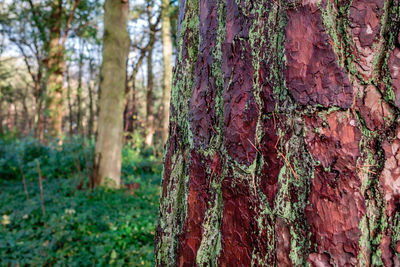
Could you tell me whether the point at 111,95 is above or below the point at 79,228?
above

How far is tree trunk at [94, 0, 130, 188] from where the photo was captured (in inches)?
228

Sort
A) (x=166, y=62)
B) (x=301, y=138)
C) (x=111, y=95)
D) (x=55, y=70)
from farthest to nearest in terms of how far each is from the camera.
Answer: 1. (x=55, y=70)
2. (x=166, y=62)
3. (x=111, y=95)
4. (x=301, y=138)

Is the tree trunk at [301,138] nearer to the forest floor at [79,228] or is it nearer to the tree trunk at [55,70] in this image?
the forest floor at [79,228]

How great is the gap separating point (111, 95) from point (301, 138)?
18.2 ft

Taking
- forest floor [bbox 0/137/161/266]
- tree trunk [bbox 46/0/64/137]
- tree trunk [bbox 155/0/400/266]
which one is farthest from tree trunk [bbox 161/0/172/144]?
tree trunk [bbox 155/0/400/266]

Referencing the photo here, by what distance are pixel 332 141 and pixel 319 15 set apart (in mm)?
332

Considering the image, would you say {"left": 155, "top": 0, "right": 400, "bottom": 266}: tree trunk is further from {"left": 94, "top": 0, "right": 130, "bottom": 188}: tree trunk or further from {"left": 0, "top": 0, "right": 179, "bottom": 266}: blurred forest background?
{"left": 94, "top": 0, "right": 130, "bottom": 188}: tree trunk

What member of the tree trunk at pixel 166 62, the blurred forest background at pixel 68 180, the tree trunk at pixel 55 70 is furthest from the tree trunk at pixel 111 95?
the tree trunk at pixel 55 70

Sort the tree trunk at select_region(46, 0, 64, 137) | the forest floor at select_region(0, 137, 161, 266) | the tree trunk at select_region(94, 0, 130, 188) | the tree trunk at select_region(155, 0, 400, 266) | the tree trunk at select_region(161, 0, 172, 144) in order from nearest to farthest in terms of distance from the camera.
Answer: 1. the tree trunk at select_region(155, 0, 400, 266)
2. the forest floor at select_region(0, 137, 161, 266)
3. the tree trunk at select_region(94, 0, 130, 188)
4. the tree trunk at select_region(161, 0, 172, 144)
5. the tree trunk at select_region(46, 0, 64, 137)

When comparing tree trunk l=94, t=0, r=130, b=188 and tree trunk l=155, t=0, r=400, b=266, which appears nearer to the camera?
tree trunk l=155, t=0, r=400, b=266

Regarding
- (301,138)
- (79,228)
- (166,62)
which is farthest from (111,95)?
(301,138)

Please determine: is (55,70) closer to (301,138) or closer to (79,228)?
(79,228)

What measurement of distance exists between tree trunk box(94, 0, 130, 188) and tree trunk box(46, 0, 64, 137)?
678cm

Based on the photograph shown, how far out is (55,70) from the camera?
11.6 m
